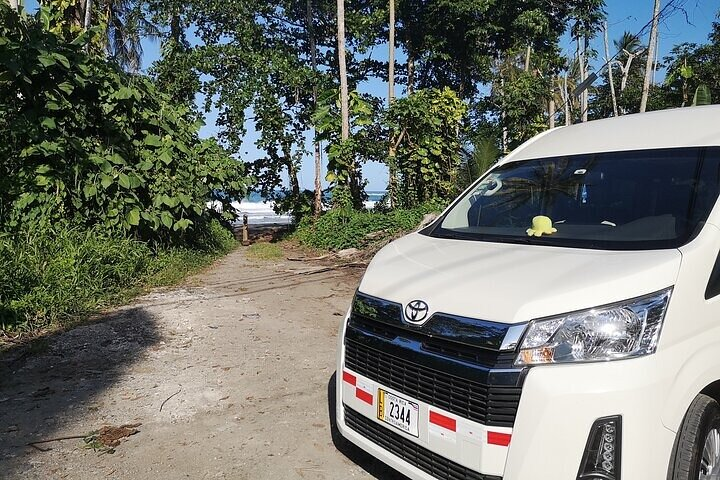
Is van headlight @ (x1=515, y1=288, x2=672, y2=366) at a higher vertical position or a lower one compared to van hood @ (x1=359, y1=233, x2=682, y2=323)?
lower

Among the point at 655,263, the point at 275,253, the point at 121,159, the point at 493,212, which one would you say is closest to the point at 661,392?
the point at 655,263

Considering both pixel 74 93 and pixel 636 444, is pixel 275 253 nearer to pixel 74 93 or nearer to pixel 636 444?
pixel 74 93

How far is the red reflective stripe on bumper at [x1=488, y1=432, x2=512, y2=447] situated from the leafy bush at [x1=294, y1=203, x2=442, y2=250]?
1079 cm

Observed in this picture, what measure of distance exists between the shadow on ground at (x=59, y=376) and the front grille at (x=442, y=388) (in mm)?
2153

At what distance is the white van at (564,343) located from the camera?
2066 mm

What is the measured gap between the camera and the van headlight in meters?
2.12

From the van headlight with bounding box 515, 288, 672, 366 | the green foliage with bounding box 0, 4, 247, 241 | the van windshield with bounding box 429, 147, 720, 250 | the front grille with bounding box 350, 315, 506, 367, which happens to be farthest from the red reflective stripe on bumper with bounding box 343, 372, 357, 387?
the green foliage with bounding box 0, 4, 247, 241

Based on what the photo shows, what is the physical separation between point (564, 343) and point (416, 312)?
65cm

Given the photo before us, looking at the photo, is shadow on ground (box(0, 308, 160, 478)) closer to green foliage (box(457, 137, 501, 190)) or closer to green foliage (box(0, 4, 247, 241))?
green foliage (box(0, 4, 247, 241))

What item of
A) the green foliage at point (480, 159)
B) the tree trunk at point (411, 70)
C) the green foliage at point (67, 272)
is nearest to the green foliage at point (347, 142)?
the green foliage at point (480, 159)

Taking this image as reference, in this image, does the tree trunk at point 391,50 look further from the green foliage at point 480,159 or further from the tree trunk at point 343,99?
the green foliage at point 480,159

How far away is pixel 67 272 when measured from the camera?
21.6 feet

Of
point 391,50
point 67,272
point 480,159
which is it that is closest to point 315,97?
point 391,50

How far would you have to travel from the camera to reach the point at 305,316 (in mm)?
6793
